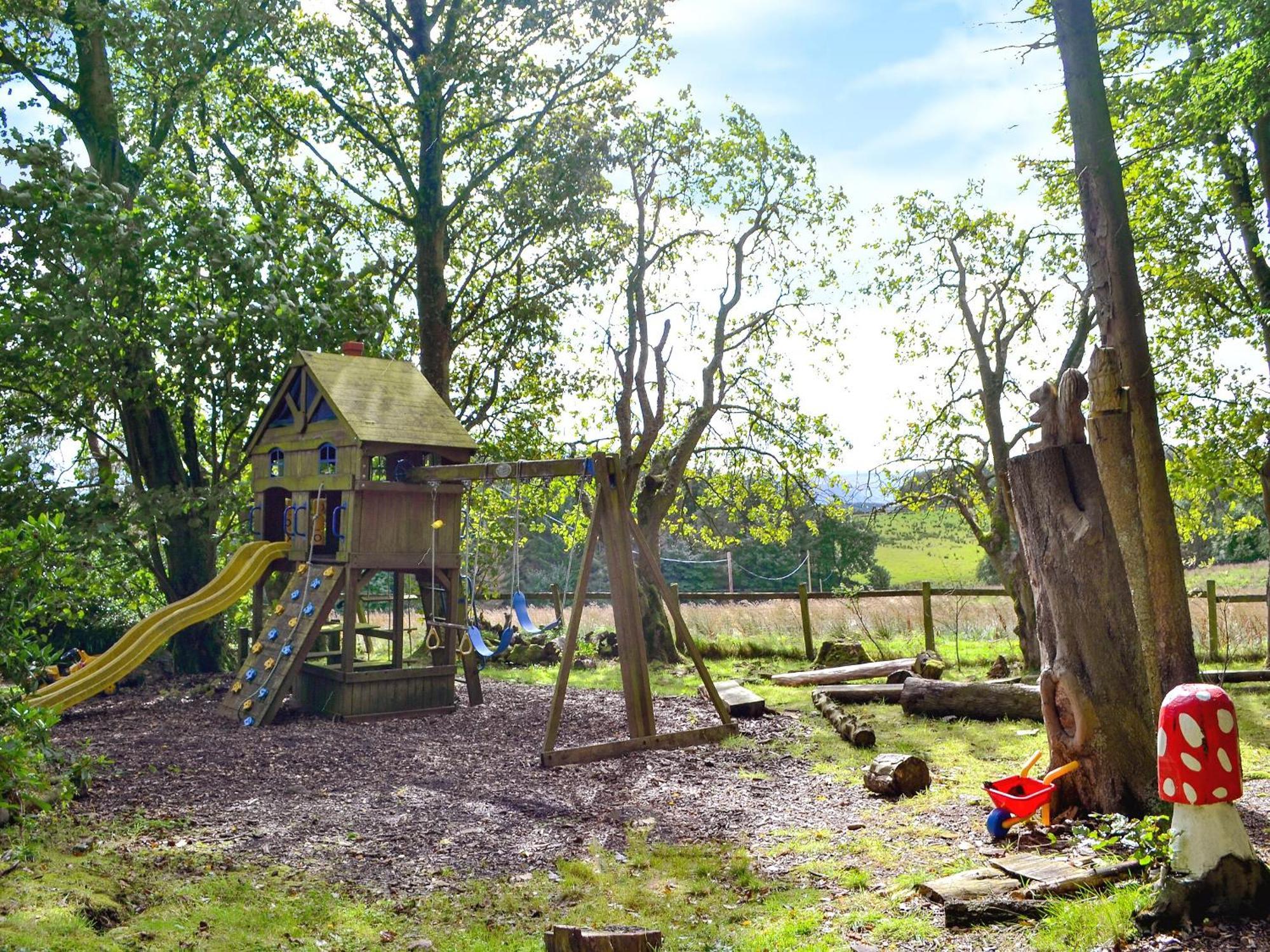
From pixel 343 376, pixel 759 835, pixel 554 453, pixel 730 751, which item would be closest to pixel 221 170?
pixel 554 453

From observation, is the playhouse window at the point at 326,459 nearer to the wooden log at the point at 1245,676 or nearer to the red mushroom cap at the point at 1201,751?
the red mushroom cap at the point at 1201,751

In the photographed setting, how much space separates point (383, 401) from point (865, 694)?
701 centimetres

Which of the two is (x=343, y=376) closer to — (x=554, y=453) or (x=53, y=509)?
(x=53, y=509)

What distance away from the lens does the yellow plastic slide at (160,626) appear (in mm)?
10562

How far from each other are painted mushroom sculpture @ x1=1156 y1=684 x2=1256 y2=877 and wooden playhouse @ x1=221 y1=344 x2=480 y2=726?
7890mm

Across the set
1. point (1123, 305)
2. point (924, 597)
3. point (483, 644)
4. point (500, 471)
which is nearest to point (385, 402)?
point (500, 471)

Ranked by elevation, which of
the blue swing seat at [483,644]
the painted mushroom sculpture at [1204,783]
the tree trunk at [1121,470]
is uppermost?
the tree trunk at [1121,470]

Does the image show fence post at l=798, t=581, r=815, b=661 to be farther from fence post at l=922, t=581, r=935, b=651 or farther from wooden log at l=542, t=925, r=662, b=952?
wooden log at l=542, t=925, r=662, b=952

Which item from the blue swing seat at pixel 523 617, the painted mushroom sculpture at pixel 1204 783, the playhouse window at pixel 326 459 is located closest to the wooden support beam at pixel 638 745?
the blue swing seat at pixel 523 617

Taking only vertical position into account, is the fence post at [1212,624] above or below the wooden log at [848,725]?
above

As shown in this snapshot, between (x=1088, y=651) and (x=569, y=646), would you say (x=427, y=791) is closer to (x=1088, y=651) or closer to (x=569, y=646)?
(x=569, y=646)

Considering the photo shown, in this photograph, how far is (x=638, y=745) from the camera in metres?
9.03

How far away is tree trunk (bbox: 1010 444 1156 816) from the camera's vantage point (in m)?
5.91

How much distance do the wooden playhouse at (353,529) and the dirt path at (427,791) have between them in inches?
18.8
